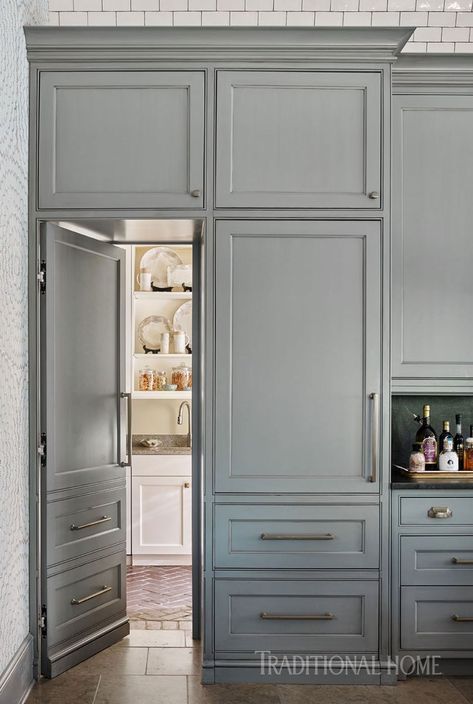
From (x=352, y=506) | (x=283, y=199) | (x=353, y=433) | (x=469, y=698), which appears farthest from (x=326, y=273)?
(x=469, y=698)

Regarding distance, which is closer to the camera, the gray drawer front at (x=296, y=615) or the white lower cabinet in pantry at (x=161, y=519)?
the gray drawer front at (x=296, y=615)

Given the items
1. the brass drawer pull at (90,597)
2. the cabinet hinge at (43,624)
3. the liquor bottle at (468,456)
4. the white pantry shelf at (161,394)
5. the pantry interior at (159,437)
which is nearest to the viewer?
the cabinet hinge at (43,624)

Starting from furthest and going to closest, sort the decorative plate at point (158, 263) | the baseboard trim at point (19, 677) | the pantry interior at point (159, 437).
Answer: the decorative plate at point (158, 263) → the pantry interior at point (159, 437) → the baseboard trim at point (19, 677)

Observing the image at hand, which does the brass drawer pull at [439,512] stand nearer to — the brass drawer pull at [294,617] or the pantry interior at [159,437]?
the brass drawer pull at [294,617]

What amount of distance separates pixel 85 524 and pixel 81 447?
363mm

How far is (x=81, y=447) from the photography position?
3320mm

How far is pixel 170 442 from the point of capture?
17.8 ft

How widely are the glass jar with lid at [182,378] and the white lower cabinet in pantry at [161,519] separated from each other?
72 cm

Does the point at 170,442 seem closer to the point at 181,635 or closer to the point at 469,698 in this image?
the point at 181,635

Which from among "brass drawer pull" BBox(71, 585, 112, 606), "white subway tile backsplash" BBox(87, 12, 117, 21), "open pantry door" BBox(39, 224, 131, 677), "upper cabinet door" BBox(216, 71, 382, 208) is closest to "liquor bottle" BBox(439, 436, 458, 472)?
"upper cabinet door" BBox(216, 71, 382, 208)

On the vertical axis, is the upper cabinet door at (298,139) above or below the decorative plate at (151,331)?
above

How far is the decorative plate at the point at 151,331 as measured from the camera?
17.7 feet

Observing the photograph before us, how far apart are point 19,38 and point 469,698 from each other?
11.1 ft

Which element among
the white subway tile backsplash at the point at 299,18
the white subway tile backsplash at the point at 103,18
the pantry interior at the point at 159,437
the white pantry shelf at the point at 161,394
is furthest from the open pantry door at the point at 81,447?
the white pantry shelf at the point at 161,394
